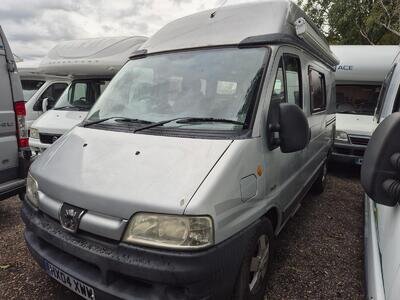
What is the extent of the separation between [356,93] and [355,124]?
3.85 ft

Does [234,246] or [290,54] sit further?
[290,54]

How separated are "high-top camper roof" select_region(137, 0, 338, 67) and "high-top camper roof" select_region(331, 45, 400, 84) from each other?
4.56 metres

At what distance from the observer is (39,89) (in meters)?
8.86

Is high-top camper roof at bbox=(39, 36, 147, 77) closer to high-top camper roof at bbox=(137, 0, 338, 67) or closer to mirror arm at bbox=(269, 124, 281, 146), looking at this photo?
high-top camper roof at bbox=(137, 0, 338, 67)

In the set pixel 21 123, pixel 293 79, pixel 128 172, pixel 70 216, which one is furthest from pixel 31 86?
pixel 128 172

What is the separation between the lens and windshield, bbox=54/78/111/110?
6.99 m

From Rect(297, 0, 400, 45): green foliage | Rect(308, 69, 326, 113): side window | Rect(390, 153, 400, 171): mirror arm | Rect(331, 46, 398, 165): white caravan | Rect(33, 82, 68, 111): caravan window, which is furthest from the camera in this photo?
Rect(297, 0, 400, 45): green foliage

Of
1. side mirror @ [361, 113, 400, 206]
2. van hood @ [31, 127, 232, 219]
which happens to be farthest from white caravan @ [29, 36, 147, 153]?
side mirror @ [361, 113, 400, 206]

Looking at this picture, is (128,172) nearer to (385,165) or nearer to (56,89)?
(385,165)

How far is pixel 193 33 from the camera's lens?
334 centimetres

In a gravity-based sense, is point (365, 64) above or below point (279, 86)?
above

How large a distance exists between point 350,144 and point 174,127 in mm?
5326

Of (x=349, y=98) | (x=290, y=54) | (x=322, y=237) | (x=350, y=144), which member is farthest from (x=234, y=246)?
(x=349, y=98)

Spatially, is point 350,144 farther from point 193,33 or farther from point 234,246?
point 234,246
